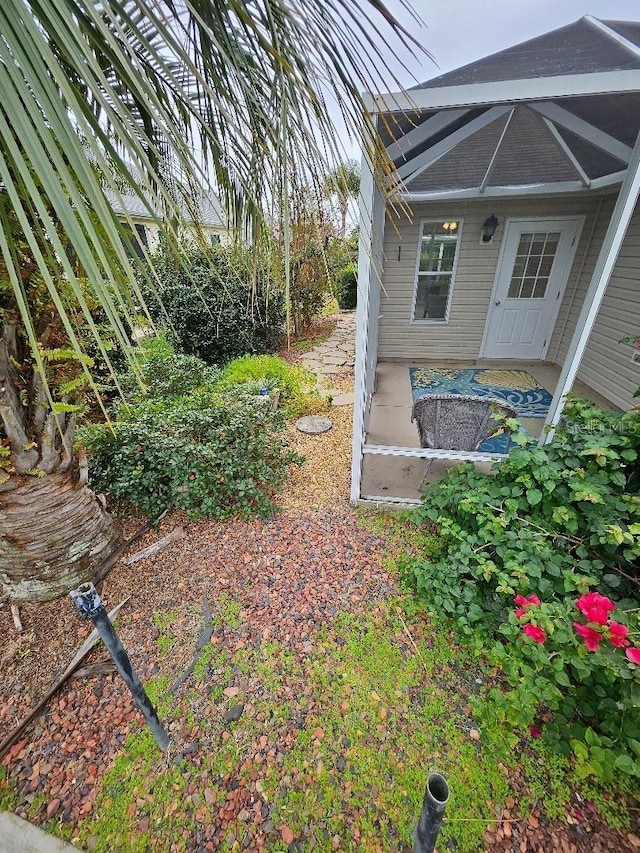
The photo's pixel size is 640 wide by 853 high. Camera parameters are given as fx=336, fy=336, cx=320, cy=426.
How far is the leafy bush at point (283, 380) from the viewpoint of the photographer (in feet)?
15.1

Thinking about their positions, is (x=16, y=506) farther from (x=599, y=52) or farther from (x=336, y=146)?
(x=599, y=52)

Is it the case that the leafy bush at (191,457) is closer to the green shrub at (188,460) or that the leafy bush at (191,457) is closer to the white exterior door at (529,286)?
the green shrub at (188,460)

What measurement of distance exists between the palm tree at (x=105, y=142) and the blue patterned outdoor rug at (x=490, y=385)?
4101mm

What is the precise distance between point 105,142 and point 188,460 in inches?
87.7

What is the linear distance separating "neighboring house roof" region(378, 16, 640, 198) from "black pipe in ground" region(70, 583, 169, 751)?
61.5 inches

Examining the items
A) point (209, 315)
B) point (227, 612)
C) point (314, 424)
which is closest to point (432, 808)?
point (227, 612)

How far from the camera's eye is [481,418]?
Result: 9.32 ft

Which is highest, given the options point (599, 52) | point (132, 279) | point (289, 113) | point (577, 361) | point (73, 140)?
point (599, 52)

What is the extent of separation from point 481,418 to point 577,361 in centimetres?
78

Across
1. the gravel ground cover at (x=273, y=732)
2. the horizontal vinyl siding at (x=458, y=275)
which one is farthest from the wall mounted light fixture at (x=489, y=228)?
the gravel ground cover at (x=273, y=732)

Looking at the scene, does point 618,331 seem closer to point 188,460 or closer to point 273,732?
point 188,460

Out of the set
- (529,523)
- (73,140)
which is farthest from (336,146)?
(529,523)

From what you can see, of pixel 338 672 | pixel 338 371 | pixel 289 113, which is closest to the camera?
pixel 289 113

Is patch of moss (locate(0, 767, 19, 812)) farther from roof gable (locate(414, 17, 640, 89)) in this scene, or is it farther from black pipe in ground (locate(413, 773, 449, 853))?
roof gable (locate(414, 17, 640, 89))
